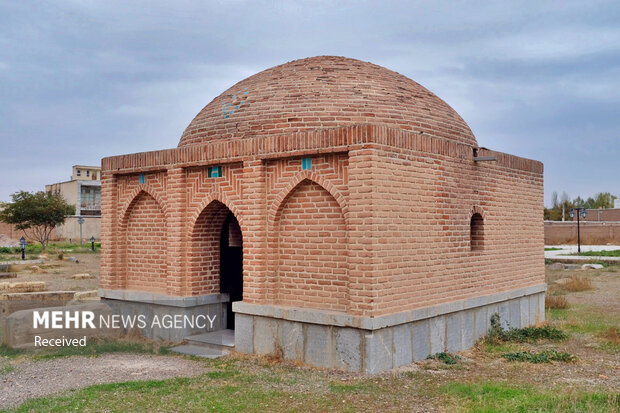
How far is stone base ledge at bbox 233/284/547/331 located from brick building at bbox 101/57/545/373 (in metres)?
0.02

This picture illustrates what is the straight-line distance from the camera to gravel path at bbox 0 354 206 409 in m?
7.34

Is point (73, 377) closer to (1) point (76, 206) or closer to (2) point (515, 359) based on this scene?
(2) point (515, 359)


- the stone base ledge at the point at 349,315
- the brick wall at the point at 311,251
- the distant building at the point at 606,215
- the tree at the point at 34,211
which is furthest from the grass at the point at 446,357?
the distant building at the point at 606,215

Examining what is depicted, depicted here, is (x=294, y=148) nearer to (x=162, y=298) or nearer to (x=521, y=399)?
(x=162, y=298)

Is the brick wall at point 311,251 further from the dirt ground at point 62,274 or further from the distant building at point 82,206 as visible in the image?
the distant building at point 82,206

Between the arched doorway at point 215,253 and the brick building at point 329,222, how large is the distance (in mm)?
28

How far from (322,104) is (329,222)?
86.7 inches

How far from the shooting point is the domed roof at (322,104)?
9.54 m

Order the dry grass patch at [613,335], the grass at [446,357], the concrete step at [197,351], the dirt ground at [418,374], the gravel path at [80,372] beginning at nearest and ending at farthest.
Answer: the dirt ground at [418,374] → the gravel path at [80,372] → the grass at [446,357] → the concrete step at [197,351] → the dry grass patch at [613,335]

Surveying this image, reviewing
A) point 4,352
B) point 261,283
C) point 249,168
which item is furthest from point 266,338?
point 4,352

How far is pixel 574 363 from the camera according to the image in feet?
29.0

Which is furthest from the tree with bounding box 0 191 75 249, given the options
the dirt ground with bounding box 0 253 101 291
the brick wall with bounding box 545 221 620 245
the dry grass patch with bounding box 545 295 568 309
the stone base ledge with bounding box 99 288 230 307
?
the brick wall with bounding box 545 221 620 245

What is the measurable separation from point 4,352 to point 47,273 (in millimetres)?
15115

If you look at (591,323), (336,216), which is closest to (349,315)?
(336,216)
